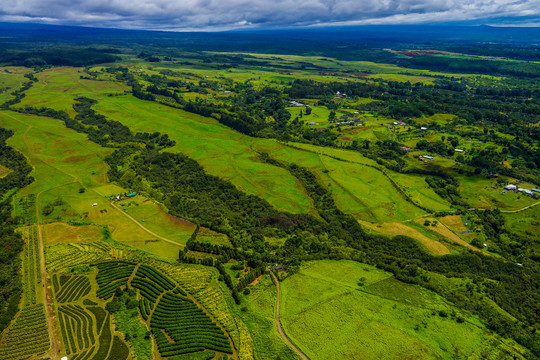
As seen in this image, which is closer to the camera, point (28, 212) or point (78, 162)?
point (28, 212)

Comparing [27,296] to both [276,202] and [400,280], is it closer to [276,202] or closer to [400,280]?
[276,202]

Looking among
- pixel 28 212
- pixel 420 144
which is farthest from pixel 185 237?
pixel 420 144

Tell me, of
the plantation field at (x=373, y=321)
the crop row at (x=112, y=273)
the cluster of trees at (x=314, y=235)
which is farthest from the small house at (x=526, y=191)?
the crop row at (x=112, y=273)

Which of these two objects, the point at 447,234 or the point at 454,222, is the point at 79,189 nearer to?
the point at 447,234

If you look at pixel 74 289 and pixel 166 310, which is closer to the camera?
pixel 166 310

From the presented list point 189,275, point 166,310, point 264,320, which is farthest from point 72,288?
point 264,320
